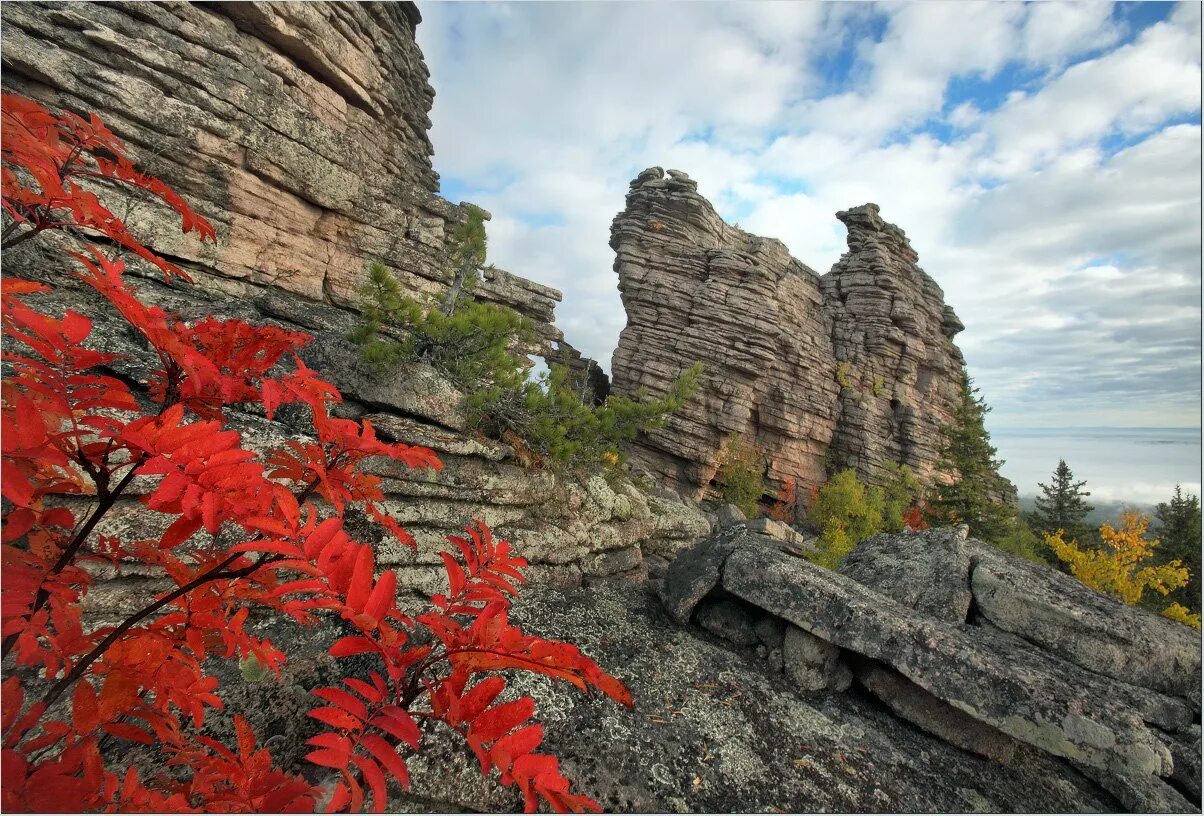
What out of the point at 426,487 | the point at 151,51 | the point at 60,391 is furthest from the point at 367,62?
the point at 60,391

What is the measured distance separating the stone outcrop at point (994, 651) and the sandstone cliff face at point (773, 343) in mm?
19570

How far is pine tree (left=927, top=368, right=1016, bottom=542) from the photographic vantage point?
20.4 m

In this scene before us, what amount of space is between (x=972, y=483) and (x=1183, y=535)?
31.7 ft

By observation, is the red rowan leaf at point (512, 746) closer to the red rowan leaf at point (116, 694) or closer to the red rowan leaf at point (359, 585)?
the red rowan leaf at point (359, 585)

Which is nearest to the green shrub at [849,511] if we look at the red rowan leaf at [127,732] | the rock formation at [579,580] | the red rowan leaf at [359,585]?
the rock formation at [579,580]

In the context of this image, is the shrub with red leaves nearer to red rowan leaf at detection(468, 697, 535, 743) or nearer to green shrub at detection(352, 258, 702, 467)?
red rowan leaf at detection(468, 697, 535, 743)

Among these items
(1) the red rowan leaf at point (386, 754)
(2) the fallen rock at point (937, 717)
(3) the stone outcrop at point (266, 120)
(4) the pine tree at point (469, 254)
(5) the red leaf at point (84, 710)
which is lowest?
(2) the fallen rock at point (937, 717)

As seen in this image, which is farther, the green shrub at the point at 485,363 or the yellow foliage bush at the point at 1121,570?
the yellow foliage bush at the point at 1121,570

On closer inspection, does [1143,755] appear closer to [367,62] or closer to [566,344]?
[367,62]

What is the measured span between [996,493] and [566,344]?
27874 mm

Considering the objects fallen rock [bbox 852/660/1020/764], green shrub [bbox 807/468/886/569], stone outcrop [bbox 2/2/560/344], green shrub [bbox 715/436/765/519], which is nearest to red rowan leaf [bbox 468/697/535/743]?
fallen rock [bbox 852/660/1020/764]

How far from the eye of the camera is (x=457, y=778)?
279 cm

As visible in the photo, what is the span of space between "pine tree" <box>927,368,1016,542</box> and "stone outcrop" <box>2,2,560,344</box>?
22801 millimetres

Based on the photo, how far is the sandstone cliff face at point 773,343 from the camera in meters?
25.4
